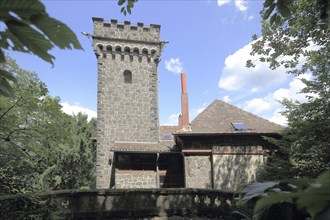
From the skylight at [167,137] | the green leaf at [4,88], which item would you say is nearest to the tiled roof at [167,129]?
the skylight at [167,137]

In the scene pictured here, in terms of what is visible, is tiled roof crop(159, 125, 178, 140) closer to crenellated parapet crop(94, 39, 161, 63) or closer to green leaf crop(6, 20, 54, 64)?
crenellated parapet crop(94, 39, 161, 63)

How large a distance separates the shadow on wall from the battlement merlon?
9.93m

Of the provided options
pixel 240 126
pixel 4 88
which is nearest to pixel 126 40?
pixel 240 126

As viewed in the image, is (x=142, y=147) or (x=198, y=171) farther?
(x=142, y=147)

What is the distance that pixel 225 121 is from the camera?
17016 mm

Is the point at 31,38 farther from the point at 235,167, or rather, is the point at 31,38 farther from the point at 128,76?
the point at 128,76

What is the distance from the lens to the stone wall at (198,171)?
15523 millimetres

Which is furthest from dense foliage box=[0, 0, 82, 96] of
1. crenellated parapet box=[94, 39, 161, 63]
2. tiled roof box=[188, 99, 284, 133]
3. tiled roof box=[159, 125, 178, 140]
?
tiled roof box=[159, 125, 178, 140]

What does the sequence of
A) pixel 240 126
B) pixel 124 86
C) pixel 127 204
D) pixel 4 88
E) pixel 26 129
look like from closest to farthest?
pixel 4 88, pixel 26 129, pixel 127 204, pixel 240 126, pixel 124 86

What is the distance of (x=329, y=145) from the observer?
29.8 feet

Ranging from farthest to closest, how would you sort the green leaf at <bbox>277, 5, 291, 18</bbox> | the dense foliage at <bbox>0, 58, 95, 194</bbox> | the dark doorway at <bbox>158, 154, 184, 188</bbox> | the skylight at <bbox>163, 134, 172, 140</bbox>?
the skylight at <bbox>163, 134, 172, 140</bbox>, the dark doorway at <bbox>158, 154, 184, 188</bbox>, the dense foliage at <bbox>0, 58, 95, 194</bbox>, the green leaf at <bbox>277, 5, 291, 18</bbox>

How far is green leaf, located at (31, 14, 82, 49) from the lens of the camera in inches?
36.1

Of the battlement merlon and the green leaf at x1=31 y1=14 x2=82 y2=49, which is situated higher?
the battlement merlon

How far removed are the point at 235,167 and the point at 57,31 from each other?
51.0ft
